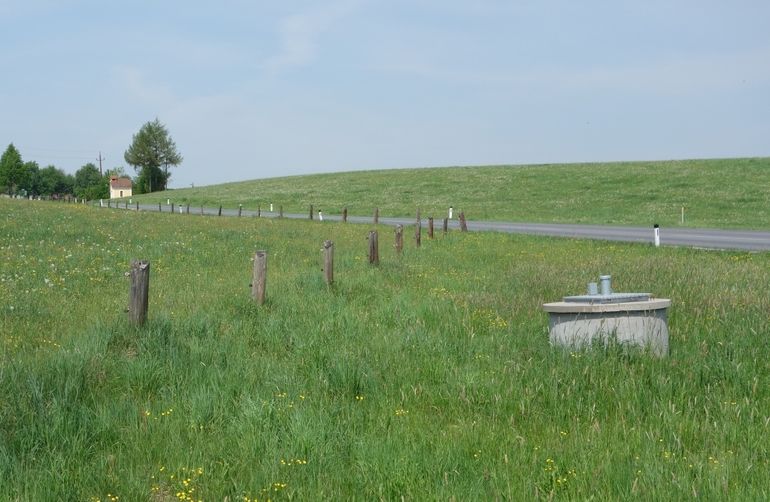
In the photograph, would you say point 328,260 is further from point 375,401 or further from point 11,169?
point 11,169

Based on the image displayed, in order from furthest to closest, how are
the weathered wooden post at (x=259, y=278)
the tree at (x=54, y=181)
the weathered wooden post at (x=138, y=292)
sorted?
the tree at (x=54, y=181), the weathered wooden post at (x=259, y=278), the weathered wooden post at (x=138, y=292)

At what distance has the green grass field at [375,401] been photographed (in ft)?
16.2

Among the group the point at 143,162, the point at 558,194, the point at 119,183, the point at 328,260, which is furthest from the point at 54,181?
the point at 328,260

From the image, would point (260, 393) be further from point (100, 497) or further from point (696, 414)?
point (696, 414)

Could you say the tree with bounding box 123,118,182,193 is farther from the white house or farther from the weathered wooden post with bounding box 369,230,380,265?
the weathered wooden post with bounding box 369,230,380,265

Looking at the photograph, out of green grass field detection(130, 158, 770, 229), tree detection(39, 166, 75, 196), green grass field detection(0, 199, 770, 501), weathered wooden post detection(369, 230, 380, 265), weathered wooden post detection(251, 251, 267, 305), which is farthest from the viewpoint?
tree detection(39, 166, 75, 196)

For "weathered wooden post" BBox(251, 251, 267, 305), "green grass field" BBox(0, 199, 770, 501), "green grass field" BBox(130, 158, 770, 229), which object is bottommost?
"green grass field" BBox(0, 199, 770, 501)

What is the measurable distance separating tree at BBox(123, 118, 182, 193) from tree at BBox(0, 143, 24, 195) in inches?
663

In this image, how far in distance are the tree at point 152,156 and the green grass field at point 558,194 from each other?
4133 centimetres

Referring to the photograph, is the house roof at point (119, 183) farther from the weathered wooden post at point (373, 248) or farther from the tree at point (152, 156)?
the weathered wooden post at point (373, 248)

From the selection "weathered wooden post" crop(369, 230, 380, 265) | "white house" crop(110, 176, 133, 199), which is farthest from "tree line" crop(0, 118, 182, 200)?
"weathered wooden post" crop(369, 230, 380, 265)

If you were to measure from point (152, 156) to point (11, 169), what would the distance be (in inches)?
899

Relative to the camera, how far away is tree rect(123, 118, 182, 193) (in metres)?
136

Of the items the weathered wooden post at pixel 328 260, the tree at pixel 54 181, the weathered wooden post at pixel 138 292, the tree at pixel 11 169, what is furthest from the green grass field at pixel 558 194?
the tree at pixel 54 181
